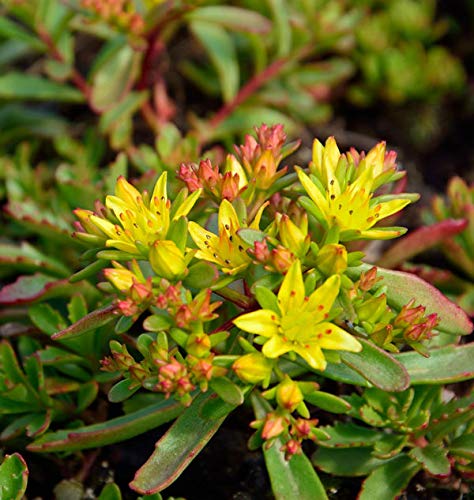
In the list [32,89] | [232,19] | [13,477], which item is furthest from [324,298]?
[32,89]

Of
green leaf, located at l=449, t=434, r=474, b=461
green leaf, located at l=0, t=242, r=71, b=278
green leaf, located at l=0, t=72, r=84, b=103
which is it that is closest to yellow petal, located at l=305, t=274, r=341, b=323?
green leaf, located at l=449, t=434, r=474, b=461

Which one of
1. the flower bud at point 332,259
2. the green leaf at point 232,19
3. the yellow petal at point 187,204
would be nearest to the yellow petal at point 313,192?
the flower bud at point 332,259

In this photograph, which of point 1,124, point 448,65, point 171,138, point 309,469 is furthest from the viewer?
point 448,65

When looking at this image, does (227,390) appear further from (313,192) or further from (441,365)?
Answer: (441,365)

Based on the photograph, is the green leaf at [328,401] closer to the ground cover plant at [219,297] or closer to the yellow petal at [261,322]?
the ground cover plant at [219,297]

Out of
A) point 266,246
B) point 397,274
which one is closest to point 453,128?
point 397,274

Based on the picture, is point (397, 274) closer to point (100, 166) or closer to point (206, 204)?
point (206, 204)
